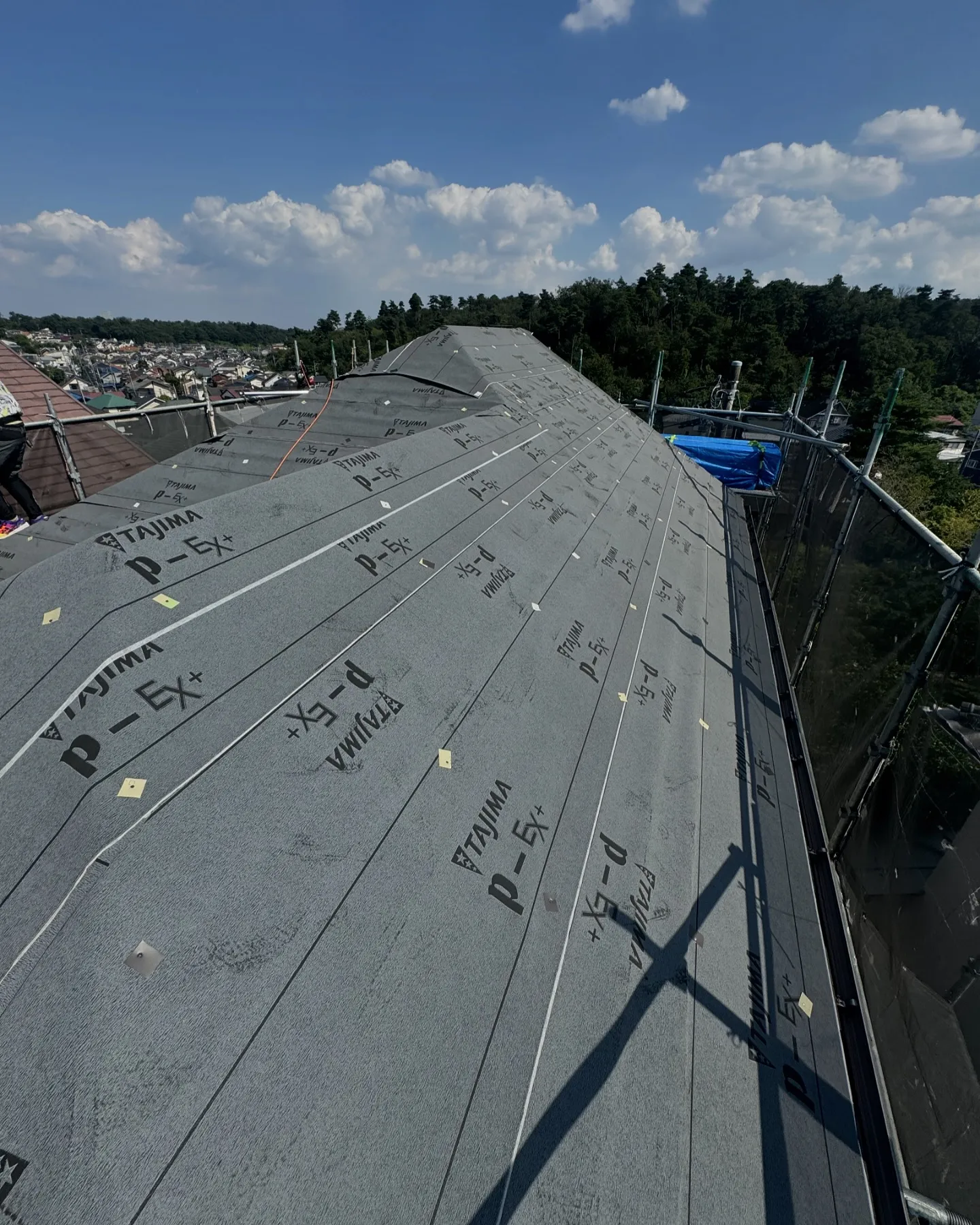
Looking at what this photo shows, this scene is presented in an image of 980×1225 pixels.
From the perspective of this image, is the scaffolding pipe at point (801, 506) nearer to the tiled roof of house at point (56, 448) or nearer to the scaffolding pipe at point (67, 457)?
the tiled roof of house at point (56, 448)

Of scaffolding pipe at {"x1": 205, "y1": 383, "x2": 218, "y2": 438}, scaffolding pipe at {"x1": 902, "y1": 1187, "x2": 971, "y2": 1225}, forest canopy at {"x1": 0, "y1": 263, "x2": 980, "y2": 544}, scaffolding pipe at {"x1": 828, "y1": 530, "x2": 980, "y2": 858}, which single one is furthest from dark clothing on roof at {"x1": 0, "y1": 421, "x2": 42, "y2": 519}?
forest canopy at {"x1": 0, "y1": 263, "x2": 980, "y2": 544}

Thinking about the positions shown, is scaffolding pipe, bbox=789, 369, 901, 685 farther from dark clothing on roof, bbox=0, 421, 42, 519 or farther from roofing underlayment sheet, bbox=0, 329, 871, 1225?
dark clothing on roof, bbox=0, 421, 42, 519

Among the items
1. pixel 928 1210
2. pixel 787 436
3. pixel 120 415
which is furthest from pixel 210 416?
pixel 928 1210

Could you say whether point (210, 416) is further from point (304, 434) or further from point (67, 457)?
point (304, 434)

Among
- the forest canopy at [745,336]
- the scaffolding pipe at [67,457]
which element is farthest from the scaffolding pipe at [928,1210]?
the forest canopy at [745,336]

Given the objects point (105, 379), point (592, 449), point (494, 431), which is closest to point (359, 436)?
point (494, 431)

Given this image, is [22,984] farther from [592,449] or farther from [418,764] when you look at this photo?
[592,449]
